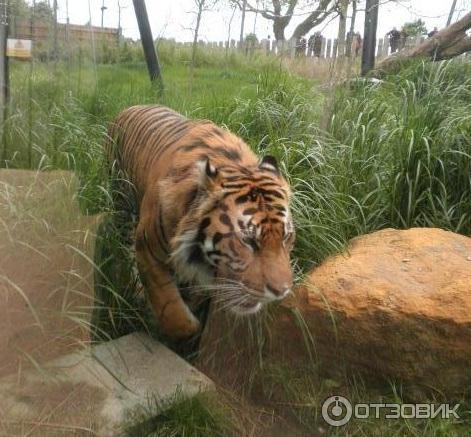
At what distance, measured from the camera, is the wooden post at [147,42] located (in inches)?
Result: 157

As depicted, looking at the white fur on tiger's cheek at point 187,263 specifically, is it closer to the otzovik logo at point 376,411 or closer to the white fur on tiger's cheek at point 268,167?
the white fur on tiger's cheek at point 268,167

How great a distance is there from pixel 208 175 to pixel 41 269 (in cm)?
72

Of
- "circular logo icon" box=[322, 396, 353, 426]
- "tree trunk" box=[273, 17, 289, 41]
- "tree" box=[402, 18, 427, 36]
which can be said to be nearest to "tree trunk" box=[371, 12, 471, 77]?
"tree" box=[402, 18, 427, 36]

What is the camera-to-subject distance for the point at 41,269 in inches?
83.4

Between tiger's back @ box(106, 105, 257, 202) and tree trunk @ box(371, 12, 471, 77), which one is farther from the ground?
tree trunk @ box(371, 12, 471, 77)

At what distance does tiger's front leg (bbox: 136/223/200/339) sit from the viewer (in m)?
2.63

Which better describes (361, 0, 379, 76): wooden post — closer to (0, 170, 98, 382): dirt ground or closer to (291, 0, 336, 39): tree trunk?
(291, 0, 336, 39): tree trunk

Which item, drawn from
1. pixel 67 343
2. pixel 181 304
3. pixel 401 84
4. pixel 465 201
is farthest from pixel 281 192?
pixel 401 84

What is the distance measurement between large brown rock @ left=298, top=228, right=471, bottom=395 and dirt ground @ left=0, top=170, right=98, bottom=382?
1.01m

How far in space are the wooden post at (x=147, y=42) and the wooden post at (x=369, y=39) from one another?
1846 mm

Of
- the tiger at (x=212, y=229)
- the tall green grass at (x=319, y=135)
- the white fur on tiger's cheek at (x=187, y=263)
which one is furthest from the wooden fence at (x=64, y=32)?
the white fur on tiger's cheek at (x=187, y=263)

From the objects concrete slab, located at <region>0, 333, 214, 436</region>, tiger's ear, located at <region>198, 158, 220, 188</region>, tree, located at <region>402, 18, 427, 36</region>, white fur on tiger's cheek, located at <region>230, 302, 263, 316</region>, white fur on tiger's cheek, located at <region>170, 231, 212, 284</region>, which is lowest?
concrete slab, located at <region>0, 333, 214, 436</region>

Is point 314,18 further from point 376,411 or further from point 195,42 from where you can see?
point 376,411

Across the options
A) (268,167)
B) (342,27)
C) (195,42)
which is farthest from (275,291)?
(195,42)
